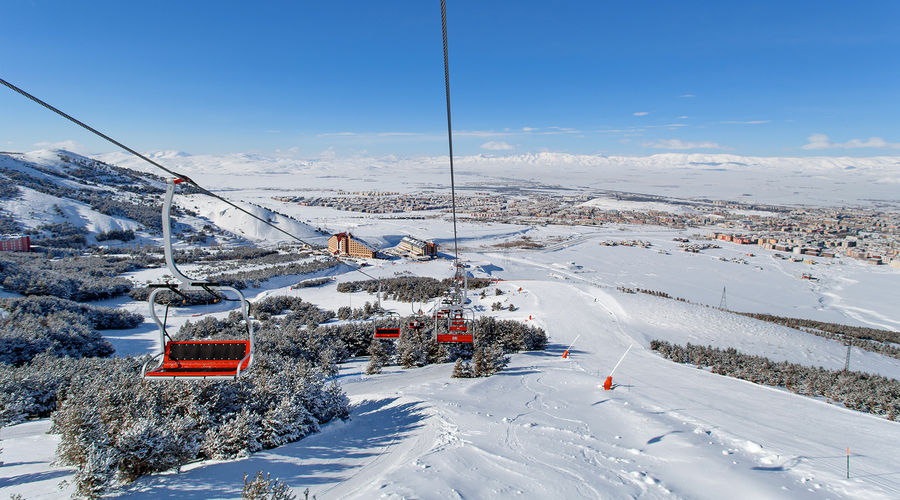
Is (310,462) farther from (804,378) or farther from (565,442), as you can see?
(804,378)

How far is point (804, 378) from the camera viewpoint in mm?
14938

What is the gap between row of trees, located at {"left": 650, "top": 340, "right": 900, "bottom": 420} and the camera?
1253 cm

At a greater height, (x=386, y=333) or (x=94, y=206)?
(x=94, y=206)

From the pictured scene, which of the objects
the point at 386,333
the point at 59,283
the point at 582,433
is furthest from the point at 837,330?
the point at 59,283

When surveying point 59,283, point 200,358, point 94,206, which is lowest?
point 59,283

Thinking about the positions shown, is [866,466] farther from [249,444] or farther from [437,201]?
[437,201]

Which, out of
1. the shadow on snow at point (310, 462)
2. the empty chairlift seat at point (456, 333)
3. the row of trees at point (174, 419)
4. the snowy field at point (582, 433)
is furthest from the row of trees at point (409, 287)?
the row of trees at point (174, 419)

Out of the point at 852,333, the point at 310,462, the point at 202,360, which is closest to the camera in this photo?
the point at 202,360

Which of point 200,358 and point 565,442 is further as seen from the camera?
point 565,442

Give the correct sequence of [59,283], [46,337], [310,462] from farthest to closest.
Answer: [59,283] < [46,337] < [310,462]

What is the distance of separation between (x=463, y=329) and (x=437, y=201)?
344 feet

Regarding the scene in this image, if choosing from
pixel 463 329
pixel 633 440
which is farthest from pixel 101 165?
pixel 633 440

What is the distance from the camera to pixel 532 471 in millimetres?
7078

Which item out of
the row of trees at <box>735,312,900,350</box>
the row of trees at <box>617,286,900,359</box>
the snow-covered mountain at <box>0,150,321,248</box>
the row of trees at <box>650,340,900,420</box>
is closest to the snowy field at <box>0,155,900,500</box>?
the row of trees at <box>650,340,900,420</box>
